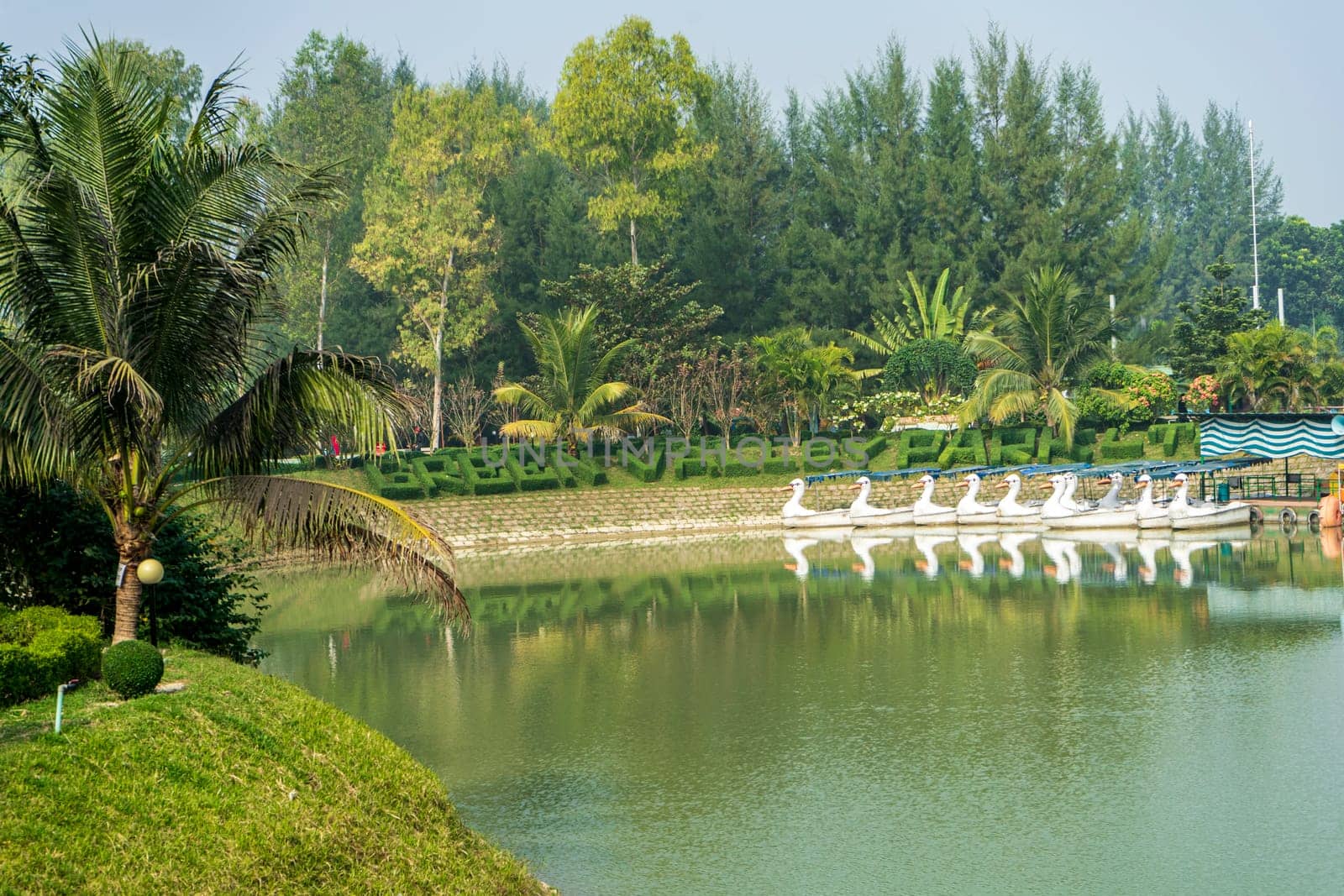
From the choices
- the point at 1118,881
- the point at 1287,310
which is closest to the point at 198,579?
the point at 1118,881

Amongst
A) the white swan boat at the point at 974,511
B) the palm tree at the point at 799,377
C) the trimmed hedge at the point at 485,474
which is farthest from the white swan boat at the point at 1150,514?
the trimmed hedge at the point at 485,474

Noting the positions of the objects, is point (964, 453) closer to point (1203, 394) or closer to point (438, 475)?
point (1203, 394)

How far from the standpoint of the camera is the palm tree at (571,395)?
36906 millimetres

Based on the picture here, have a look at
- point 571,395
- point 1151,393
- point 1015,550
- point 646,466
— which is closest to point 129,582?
point 1015,550

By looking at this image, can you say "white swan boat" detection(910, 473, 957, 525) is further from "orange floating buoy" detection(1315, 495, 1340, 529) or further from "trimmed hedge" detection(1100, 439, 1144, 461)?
"orange floating buoy" detection(1315, 495, 1340, 529)

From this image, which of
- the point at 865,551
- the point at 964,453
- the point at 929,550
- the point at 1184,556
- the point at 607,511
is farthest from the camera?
the point at 964,453

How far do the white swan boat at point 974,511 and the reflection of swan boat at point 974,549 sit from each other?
2.56ft

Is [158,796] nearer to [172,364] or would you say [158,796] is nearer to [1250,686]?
[172,364]

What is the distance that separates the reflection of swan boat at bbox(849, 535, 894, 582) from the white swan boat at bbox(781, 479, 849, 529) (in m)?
1.01

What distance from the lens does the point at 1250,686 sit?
554 inches

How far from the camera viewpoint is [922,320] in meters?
45.4

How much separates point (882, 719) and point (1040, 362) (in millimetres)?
27435

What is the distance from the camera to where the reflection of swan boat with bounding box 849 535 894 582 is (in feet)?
83.9

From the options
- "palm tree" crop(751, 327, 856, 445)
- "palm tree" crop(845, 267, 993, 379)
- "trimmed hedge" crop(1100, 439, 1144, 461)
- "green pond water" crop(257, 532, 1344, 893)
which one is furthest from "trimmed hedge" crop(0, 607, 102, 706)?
"palm tree" crop(845, 267, 993, 379)
